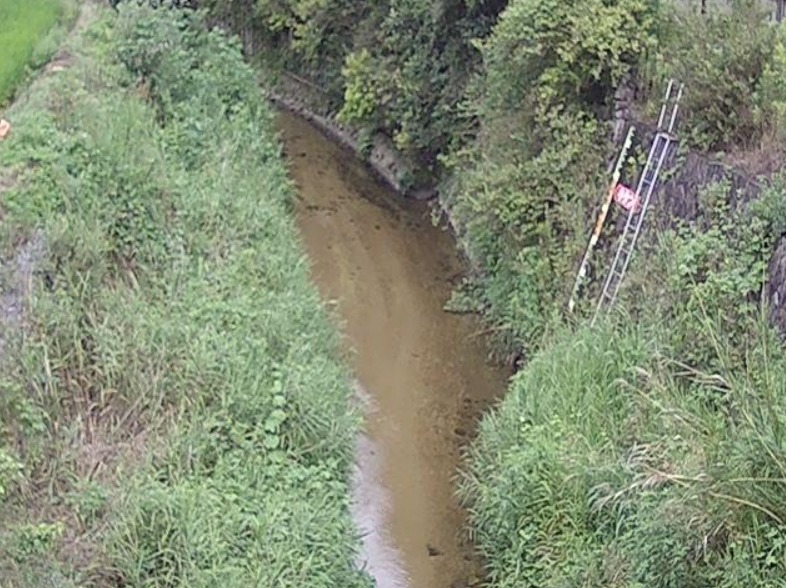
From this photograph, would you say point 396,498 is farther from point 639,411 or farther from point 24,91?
point 24,91

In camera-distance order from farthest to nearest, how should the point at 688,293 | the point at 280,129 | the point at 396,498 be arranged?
1. the point at 280,129
2. the point at 396,498
3. the point at 688,293

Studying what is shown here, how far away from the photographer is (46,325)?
22.6 feet

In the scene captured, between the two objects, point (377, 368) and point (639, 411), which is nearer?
point (639, 411)

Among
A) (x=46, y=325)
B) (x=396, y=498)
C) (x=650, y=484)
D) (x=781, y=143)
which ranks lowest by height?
(x=396, y=498)

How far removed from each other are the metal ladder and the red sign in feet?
0.10

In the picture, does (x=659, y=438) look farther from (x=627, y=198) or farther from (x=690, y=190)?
(x=627, y=198)

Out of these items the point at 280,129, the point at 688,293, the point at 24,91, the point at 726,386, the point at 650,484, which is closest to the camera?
the point at 650,484

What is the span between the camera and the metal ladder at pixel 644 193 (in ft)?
25.5

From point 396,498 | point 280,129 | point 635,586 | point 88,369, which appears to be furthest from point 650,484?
point 280,129

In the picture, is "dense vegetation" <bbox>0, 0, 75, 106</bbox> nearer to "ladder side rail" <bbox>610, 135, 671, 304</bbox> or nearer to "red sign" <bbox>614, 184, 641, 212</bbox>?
"red sign" <bbox>614, 184, 641, 212</bbox>

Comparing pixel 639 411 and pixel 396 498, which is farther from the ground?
pixel 639 411

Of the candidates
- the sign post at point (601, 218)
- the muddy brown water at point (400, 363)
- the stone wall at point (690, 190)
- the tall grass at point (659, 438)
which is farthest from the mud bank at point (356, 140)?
the tall grass at point (659, 438)

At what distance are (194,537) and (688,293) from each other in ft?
10.7

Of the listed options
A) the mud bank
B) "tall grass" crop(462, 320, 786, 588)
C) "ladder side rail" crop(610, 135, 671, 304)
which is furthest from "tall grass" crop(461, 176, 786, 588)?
the mud bank
